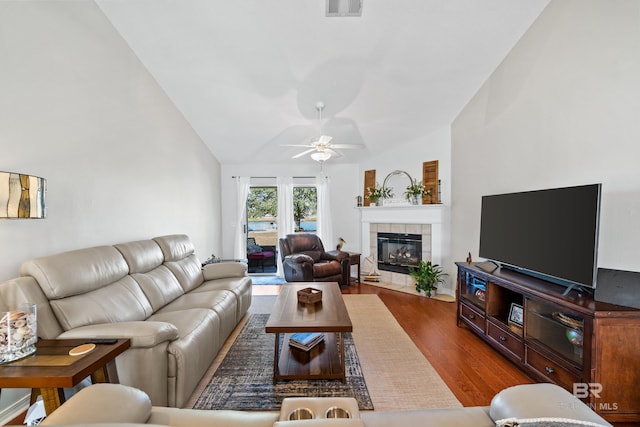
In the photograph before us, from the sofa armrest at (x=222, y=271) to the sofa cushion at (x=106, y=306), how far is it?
3.96ft

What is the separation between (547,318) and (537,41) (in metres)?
2.63

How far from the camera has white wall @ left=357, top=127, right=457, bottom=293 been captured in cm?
468

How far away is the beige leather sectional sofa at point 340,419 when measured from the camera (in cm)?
83

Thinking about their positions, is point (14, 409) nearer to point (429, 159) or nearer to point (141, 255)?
point (141, 255)

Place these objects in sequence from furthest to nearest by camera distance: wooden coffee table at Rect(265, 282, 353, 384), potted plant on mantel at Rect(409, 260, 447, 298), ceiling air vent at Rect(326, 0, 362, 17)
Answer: potted plant on mantel at Rect(409, 260, 447, 298)
ceiling air vent at Rect(326, 0, 362, 17)
wooden coffee table at Rect(265, 282, 353, 384)

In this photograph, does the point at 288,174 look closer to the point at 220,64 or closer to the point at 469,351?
the point at 220,64

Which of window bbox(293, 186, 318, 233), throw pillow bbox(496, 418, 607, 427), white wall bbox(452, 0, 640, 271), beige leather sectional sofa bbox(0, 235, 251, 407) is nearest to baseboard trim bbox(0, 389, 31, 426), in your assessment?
beige leather sectional sofa bbox(0, 235, 251, 407)

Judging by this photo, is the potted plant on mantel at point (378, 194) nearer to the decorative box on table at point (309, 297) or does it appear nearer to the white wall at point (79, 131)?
the decorative box on table at point (309, 297)

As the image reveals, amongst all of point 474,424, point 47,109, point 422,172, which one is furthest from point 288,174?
point 474,424

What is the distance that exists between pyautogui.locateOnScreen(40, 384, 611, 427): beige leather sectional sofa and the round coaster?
68 centimetres

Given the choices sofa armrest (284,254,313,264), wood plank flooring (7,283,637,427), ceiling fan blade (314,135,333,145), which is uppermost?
ceiling fan blade (314,135,333,145)

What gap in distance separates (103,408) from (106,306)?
1.48 m

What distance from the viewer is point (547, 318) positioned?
2211 mm

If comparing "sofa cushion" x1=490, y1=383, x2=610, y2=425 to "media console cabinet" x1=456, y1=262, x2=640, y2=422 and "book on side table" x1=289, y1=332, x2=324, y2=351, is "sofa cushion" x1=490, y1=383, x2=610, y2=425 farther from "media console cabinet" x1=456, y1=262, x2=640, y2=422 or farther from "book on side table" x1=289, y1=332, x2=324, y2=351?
"book on side table" x1=289, y1=332, x2=324, y2=351
